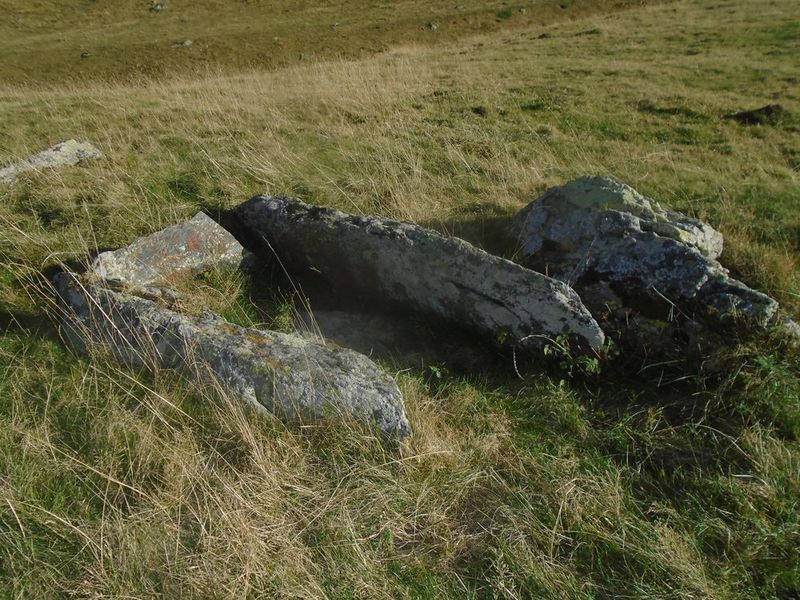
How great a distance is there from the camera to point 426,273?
4695 mm

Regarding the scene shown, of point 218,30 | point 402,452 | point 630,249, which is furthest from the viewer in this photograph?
point 218,30

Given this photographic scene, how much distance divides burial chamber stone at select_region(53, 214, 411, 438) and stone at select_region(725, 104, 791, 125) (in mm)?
9919

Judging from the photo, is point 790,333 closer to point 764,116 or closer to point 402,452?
point 402,452

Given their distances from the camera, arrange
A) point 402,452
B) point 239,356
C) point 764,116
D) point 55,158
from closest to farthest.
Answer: point 402,452 → point 239,356 → point 55,158 → point 764,116

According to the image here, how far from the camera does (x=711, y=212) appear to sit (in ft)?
22.1

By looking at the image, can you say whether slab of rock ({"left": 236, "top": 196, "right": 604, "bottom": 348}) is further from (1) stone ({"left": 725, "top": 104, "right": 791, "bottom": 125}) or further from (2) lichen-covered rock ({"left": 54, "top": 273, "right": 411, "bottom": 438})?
(1) stone ({"left": 725, "top": 104, "right": 791, "bottom": 125})

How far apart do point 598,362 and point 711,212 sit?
12.2 feet

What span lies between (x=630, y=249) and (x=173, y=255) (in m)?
4.08

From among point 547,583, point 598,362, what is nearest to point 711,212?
point 598,362

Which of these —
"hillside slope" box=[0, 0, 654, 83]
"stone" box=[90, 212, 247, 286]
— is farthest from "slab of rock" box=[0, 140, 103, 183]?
"hillside slope" box=[0, 0, 654, 83]

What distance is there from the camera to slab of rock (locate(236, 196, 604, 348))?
167 inches

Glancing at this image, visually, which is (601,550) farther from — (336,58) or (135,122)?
(336,58)

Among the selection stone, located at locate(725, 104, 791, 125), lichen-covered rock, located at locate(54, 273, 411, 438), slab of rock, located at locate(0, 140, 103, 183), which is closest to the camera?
lichen-covered rock, located at locate(54, 273, 411, 438)

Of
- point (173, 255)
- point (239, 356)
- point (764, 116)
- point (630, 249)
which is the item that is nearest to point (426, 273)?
point (239, 356)
